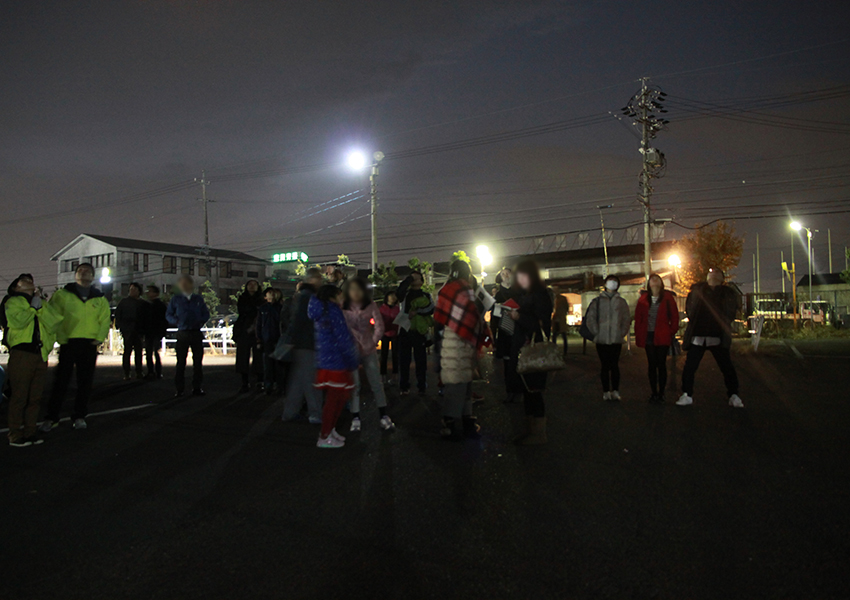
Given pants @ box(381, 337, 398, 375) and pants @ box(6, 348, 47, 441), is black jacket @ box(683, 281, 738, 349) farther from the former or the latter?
pants @ box(6, 348, 47, 441)

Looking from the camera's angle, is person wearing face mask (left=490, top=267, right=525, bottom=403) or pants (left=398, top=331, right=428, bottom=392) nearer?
person wearing face mask (left=490, top=267, right=525, bottom=403)

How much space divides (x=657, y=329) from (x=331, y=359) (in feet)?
15.5

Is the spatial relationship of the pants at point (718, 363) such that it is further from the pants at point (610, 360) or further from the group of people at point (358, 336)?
the pants at point (610, 360)

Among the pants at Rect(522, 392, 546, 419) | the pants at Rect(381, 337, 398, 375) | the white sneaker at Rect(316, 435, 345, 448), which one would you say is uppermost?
the pants at Rect(381, 337, 398, 375)

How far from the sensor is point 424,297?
8.16 meters

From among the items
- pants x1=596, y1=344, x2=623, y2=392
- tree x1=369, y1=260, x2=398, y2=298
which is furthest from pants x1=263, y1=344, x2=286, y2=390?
tree x1=369, y1=260, x2=398, y2=298

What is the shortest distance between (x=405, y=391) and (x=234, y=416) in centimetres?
262

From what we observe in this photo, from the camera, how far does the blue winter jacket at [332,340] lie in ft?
18.6

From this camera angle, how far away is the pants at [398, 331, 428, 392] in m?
8.75

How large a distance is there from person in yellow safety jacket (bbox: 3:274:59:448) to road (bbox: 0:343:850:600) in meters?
0.29

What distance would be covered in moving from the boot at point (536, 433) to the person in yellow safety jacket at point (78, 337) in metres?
4.91

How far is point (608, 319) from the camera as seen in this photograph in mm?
7953

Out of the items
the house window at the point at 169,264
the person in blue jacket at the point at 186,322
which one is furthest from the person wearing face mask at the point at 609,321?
the house window at the point at 169,264

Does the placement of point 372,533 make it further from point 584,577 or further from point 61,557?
point 61,557
